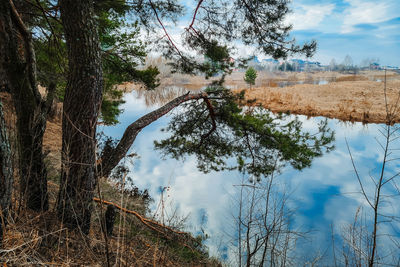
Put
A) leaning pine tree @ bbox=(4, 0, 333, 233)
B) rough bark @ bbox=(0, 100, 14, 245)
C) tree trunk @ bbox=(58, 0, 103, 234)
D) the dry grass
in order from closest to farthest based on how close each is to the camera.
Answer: rough bark @ bbox=(0, 100, 14, 245)
tree trunk @ bbox=(58, 0, 103, 234)
leaning pine tree @ bbox=(4, 0, 333, 233)
the dry grass

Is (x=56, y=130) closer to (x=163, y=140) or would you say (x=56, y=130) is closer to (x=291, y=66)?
(x=163, y=140)

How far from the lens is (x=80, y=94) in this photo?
2547mm

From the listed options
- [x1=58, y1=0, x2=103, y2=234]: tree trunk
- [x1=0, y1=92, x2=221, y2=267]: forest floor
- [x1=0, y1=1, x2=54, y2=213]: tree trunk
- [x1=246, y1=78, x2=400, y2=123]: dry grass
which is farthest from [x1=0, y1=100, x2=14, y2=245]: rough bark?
[x1=246, y1=78, x2=400, y2=123]: dry grass

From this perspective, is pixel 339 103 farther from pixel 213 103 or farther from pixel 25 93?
pixel 25 93

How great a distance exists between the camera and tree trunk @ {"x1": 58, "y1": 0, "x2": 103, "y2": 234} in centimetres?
248

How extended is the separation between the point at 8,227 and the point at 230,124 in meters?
3.91

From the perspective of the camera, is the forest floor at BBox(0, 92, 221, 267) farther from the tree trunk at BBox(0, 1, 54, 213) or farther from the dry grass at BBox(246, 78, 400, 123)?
the dry grass at BBox(246, 78, 400, 123)

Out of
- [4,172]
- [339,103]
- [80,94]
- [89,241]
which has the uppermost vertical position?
[80,94]

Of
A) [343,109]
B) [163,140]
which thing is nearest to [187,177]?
[163,140]

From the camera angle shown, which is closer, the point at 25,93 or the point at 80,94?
the point at 80,94

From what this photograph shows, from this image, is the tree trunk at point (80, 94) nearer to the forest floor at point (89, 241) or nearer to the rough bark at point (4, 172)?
the forest floor at point (89, 241)

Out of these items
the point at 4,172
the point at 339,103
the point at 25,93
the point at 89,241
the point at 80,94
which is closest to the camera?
the point at 4,172

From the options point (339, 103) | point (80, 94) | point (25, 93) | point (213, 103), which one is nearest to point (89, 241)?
point (80, 94)

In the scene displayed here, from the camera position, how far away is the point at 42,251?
193cm
